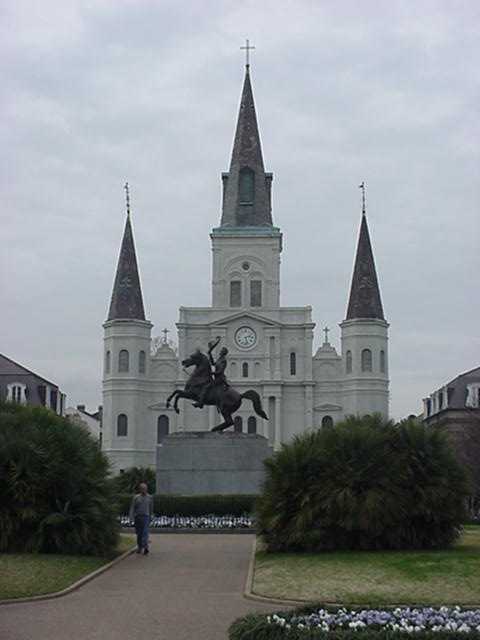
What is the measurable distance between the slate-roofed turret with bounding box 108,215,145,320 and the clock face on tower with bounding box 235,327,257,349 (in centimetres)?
888

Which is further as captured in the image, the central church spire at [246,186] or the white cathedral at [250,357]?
the central church spire at [246,186]

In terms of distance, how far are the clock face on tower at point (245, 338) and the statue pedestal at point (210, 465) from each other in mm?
59560

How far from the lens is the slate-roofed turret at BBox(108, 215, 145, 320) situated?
94.1 metres

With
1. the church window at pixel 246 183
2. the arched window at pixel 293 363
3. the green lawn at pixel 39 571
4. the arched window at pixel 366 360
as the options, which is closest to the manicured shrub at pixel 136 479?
the green lawn at pixel 39 571

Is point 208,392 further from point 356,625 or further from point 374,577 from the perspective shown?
point 356,625

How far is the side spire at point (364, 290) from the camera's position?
92625mm

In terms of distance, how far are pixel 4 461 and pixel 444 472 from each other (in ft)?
30.8

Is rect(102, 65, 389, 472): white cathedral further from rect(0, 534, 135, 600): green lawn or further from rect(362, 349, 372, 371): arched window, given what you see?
rect(0, 534, 135, 600): green lawn

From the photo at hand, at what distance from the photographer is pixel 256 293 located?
9581 cm

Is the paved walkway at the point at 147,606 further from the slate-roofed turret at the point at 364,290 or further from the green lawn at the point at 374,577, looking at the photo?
the slate-roofed turret at the point at 364,290

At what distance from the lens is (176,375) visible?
94562mm

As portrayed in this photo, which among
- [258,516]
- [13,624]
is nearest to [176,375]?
[258,516]

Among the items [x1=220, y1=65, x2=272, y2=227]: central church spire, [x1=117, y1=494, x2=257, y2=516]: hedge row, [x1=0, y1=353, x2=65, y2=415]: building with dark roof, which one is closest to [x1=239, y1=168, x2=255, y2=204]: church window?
[x1=220, y1=65, x2=272, y2=227]: central church spire

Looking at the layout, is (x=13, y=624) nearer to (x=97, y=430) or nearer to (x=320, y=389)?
(x=320, y=389)
